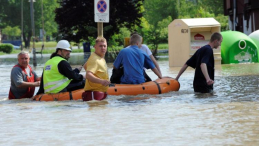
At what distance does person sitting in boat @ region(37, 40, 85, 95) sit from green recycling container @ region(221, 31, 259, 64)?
15141mm

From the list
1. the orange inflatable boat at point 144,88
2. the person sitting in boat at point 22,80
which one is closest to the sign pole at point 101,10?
the orange inflatable boat at point 144,88

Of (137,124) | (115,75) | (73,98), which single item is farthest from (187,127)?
(115,75)

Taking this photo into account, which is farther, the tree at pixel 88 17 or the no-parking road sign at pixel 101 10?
the tree at pixel 88 17

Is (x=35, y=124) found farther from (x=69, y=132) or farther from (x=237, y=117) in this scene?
(x=237, y=117)

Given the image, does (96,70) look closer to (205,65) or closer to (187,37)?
(205,65)

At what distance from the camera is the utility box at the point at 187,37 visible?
90.5 feet

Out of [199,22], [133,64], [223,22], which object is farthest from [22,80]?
[223,22]

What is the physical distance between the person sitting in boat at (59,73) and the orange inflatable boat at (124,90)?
201 millimetres

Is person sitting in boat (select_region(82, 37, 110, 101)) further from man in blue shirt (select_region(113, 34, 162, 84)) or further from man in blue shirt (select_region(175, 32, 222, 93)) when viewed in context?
man in blue shirt (select_region(175, 32, 222, 93))

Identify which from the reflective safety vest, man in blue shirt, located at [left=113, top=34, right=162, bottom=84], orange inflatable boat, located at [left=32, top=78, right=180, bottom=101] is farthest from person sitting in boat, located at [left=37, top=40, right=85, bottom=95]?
man in blue shirt, located at [left=113, top=34, right=162, bottom=84]

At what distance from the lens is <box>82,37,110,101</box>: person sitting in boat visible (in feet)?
41.5

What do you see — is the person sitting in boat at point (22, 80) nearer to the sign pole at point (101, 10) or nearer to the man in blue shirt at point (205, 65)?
the man in blue shirt at point (205, 65)

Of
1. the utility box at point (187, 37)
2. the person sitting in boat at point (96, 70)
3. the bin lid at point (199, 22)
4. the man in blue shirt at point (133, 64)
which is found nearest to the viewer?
the person sitting in boat at point (96, 70)

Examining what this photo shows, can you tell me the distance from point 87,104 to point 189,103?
6.25 feet
